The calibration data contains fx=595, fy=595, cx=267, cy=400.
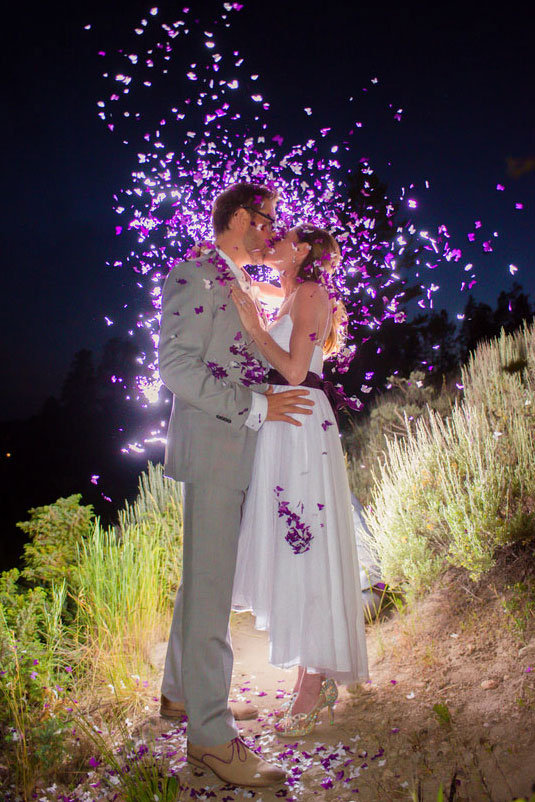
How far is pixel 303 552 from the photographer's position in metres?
3.08

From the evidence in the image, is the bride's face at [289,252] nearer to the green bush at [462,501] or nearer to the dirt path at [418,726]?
the green bush at [462,501]

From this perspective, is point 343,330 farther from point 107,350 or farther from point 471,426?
point 107,350

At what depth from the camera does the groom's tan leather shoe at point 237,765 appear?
267 cm

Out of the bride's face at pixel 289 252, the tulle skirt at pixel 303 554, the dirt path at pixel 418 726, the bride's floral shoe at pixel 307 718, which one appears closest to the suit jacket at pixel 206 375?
the tulle skirt at pixel 303 554

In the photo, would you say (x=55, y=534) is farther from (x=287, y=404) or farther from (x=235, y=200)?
(x=235, y=200)

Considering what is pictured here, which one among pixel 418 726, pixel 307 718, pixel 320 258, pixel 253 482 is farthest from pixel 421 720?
pixel 320 258

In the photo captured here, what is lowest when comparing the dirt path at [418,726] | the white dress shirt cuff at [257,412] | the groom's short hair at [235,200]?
the dirt path at [418,726]

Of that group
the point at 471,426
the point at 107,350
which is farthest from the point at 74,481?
the point at 471,426

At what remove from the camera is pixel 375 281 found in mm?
22641

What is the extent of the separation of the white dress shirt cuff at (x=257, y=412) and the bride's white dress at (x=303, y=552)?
264 mm

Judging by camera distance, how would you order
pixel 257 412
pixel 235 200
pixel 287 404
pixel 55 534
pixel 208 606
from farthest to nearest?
pixel 55 534
pixel 235 200
pixel 287 404
pixel 257 412
pixel 208 606

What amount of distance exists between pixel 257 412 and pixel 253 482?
445 millimetres

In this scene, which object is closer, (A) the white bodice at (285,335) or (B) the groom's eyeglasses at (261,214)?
(B) the groom's eyeglasses at (261,214)

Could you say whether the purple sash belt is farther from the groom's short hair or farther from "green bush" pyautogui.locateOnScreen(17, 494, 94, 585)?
"green bush" pyautogui.locateOnScreen(17, 494, 94, 585)
